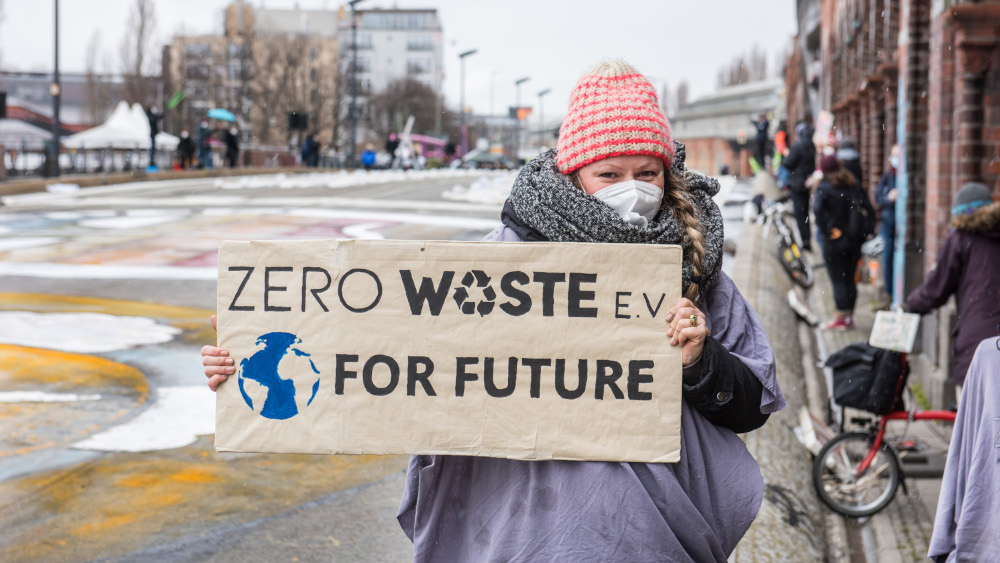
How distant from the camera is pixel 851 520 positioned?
6.96 m

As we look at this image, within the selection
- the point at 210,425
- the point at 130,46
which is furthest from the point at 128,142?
the point at 210,425

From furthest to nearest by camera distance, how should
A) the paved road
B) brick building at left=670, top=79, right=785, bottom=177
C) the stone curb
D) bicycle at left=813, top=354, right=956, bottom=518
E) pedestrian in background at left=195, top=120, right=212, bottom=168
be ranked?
brick building at left=670, top=79, right=785, bottom=177, pedestrian in background at left=195, top=120, right=212, bottom=168, bicycle at left=813, top=354, right=956, bottom=518, the paved road, the stone curb

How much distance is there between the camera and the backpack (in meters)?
12.5

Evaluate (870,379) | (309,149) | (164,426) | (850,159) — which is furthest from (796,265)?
(309,149)

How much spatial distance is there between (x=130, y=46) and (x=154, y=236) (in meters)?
51.2

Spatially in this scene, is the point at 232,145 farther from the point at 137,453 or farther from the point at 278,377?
the point at 278,377

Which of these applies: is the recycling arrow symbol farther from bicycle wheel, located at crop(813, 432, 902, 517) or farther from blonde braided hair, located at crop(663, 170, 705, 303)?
bicycle wheel, located at crop(813, 432, 902, 517)

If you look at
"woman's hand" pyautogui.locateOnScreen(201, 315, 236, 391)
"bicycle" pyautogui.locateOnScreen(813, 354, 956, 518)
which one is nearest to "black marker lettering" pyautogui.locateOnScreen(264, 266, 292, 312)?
"woman's hand" pyautogui.locateOnScreen(201, 315, 236, 391)

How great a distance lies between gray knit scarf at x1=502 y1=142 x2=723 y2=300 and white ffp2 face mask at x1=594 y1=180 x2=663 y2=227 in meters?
0.02

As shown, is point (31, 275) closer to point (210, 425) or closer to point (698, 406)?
point (210, 425)

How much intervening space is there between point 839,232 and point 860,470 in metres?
6.31

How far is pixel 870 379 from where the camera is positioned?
21.4ft

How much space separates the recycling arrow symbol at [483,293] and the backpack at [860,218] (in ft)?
34.6

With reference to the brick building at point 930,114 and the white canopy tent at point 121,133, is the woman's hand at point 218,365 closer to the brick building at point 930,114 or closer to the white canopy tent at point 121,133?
the brick building at point 930,114
